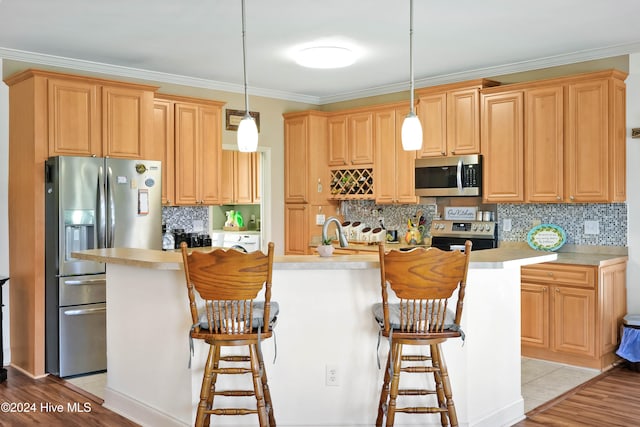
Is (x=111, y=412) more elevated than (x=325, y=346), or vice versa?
(x=325, y=346)

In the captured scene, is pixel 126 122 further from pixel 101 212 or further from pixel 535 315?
pixel 535 315

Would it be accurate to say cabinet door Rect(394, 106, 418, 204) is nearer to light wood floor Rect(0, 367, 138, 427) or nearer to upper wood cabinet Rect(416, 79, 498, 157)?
upper wood cabinet Rect(416, 79, 498, 157)

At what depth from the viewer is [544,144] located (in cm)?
516

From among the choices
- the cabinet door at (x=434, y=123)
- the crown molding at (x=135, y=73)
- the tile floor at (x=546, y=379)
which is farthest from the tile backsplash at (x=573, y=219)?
the crown molding at (x=135, y=73)

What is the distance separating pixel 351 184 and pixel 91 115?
9.57 ft

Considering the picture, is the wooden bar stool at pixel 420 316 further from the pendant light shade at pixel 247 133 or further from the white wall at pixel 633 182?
the white wall at pixel 633 182

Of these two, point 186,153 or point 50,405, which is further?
point 186,153

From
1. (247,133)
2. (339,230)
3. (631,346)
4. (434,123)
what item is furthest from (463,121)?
(247,133)

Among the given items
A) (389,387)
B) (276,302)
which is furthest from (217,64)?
(389,387)

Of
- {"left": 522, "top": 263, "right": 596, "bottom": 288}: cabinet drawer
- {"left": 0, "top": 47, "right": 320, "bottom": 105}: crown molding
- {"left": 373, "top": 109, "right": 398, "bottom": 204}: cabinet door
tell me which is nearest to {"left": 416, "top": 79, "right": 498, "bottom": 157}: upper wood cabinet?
{"left": 373, "top": 109, "right": 398, "bottom": 204}: cabinet door

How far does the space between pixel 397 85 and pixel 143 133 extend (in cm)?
269

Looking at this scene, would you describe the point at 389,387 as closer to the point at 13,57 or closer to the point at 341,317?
the point at 341,317

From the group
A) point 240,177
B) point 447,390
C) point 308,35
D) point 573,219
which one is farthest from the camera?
→ point 240,177

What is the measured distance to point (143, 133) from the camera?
5141 millimetres
